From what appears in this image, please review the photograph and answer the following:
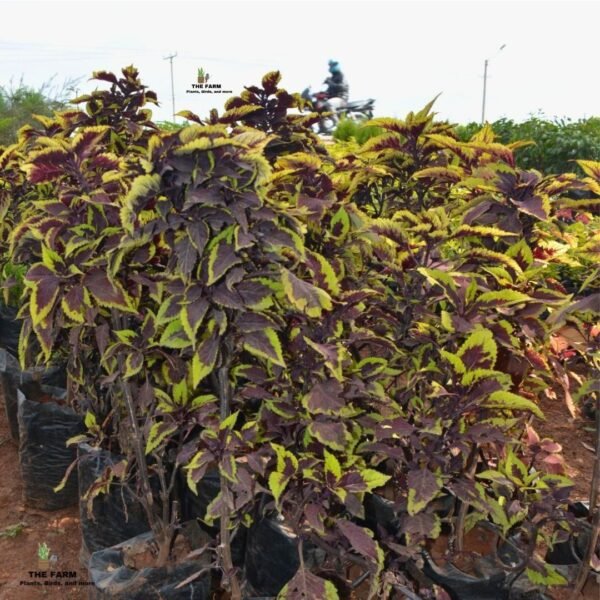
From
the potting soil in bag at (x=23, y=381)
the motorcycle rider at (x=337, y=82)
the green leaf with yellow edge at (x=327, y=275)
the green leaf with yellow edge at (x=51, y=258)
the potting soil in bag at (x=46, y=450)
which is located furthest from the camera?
the motorcycle rider at (x=337, y=82)

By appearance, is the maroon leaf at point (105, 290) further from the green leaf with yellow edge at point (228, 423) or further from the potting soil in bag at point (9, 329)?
the potting soil in bag at point (9, 329)

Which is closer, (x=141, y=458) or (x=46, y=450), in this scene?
(x=141, y=458)

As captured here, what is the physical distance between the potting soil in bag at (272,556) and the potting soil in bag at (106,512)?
0.52 metres

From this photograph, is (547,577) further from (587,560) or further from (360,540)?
(360,540)

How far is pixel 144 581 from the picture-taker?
2031mm

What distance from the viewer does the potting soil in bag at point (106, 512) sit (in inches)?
98.2

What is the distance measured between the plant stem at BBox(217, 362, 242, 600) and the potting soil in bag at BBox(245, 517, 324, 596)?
0.12 m

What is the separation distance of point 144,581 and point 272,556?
0.41m

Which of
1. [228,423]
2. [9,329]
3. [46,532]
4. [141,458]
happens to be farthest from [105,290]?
[9,329]

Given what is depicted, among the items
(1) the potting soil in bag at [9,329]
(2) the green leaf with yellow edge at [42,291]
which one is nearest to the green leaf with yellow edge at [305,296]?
(2) the green leaf with yellow edge at [42,291]

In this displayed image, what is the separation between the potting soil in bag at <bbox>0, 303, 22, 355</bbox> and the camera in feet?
13.4

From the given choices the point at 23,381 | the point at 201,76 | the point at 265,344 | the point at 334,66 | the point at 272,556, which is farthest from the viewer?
the point at 334,66

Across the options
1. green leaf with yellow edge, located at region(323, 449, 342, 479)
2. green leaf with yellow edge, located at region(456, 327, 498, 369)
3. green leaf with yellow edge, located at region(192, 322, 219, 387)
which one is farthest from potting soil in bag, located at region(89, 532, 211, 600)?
green leaf with yellow edge, located at region(456, 327, 498, 369)

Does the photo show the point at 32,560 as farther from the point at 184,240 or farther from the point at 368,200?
the point at 368,200
